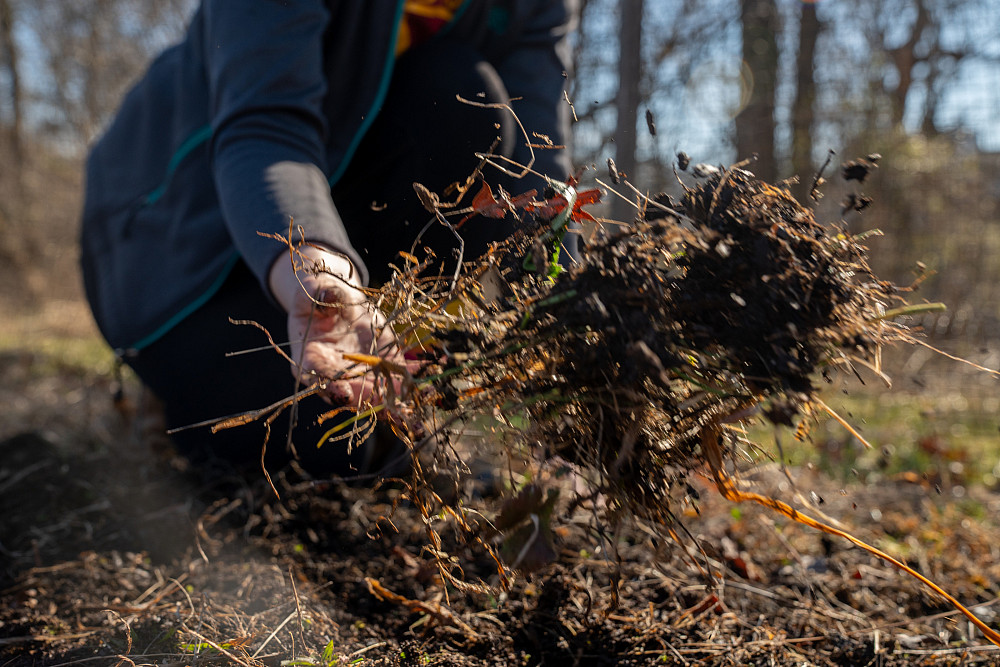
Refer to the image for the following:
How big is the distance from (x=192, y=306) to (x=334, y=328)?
2.85 ft

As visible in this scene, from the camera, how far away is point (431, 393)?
1062 millimetres

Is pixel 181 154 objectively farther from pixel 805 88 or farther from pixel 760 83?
pixel 805 88

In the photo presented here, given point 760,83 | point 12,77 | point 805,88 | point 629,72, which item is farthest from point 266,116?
point 12,77

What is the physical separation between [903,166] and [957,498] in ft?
9.50

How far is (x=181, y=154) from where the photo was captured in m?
1.87

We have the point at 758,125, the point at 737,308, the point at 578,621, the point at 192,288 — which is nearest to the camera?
the point at 737,308

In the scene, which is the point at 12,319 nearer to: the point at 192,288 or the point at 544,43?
the point at 192,288

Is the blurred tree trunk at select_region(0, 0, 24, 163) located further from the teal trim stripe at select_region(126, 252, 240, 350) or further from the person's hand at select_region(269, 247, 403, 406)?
the person's hand at select_region(269, 247, 403, 406)

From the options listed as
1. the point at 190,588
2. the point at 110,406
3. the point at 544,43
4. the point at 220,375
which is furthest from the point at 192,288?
the point at 110,406

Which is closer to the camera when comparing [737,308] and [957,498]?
[737,308]

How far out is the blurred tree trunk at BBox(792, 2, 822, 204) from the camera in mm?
4090

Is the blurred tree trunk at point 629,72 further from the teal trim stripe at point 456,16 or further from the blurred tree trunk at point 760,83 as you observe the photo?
the blurred tree trunk at point 760,83

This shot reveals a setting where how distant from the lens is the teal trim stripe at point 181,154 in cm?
184

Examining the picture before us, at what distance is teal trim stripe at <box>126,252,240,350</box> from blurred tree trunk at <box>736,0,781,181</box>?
2913 millimetres
